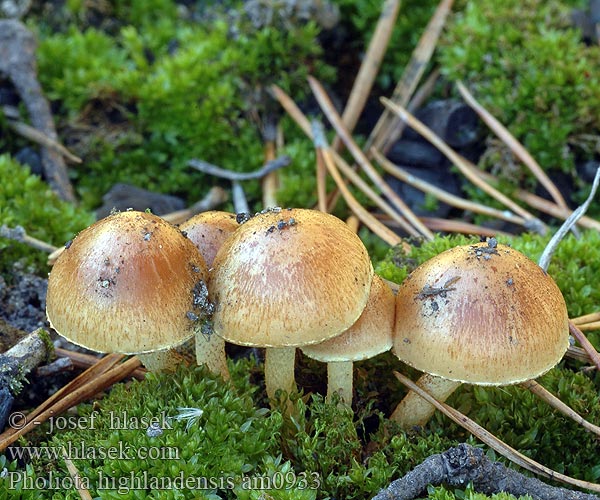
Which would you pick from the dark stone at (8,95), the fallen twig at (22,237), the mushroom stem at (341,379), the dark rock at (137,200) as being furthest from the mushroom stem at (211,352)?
the dark stone at (8,95)

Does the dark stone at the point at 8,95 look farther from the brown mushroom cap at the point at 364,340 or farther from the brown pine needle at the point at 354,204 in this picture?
the brown mushroom cap at the point at 364,340

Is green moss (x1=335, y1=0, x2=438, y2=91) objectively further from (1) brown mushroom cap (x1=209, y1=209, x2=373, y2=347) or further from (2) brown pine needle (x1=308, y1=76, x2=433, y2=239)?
(1) brown mushroom cap (x1=209, y1=209, x2=373, y2=347)

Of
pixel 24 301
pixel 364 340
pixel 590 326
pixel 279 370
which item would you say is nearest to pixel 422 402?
pixel 364 340

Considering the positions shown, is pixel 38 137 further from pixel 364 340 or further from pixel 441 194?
pixel 364 340

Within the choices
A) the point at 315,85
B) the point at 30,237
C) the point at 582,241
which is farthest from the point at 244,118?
the point at 582,241

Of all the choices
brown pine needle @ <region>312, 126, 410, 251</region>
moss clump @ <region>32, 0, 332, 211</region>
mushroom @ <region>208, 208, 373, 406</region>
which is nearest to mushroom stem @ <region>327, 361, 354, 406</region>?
mushroom @ <region>208, 208, 373, 406</region>

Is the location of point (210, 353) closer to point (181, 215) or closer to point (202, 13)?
point (181, 215)
